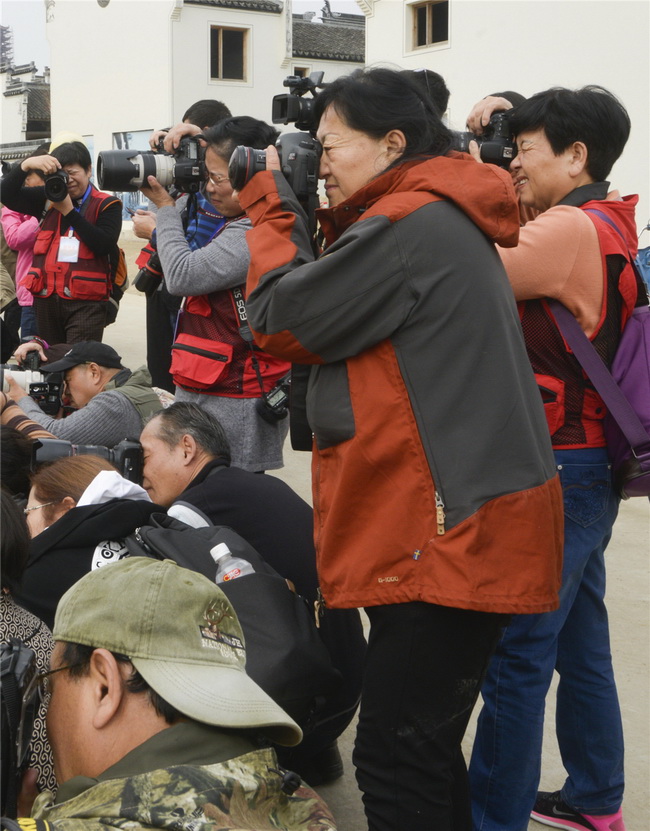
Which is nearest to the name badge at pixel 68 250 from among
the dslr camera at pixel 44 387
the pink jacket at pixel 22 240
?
the pink jacket at pixel 22 240

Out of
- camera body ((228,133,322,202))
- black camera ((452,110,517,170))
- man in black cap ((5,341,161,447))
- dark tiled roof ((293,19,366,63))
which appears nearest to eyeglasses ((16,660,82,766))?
camera body ((228,133,322,202))

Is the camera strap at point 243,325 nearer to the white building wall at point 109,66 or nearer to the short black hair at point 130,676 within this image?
the short black hair at point 130,676

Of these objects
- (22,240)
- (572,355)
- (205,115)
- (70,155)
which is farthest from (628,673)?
(22,240)

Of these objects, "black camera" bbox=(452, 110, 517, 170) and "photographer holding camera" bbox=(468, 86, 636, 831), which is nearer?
"photographer holding camera" bbox=(468, 86, 636, 831)

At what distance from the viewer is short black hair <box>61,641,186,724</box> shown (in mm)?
1466

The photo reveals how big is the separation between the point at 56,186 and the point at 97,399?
163 cm

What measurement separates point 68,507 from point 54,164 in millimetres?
3001

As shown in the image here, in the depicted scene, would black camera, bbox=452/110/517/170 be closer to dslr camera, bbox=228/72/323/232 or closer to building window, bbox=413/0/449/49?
dslr camera, bbox=228/72/323/232

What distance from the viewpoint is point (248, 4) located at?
94.3 feet

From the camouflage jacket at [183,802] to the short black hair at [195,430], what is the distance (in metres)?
1.90

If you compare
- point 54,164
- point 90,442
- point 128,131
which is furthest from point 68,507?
point 128,131

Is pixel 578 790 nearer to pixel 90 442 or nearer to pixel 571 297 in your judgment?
pixel 571 297

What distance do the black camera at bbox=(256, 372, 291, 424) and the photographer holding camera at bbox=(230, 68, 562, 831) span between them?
1490mm

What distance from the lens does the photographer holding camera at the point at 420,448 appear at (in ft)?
6.35
